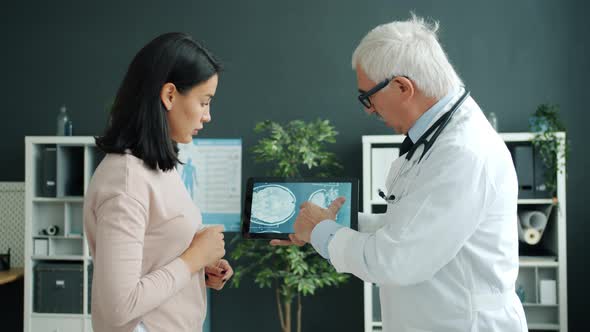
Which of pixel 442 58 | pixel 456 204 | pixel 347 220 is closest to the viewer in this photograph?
pixel 456 204

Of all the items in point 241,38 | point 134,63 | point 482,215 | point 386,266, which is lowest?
point 386,266

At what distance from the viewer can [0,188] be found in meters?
3.94

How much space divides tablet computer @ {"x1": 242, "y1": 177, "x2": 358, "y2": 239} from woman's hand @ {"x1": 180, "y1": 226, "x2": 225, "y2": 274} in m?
0.39

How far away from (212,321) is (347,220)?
2412 mm

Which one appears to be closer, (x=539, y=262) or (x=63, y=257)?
(x=539, y=262)

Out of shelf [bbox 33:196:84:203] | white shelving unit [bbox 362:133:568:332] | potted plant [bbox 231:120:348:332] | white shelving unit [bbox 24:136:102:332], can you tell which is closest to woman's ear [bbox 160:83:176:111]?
potted plant [bbox 231:120:348:332]

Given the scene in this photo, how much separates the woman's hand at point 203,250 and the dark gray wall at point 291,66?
2.46 metres

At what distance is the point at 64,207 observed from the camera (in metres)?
3.67

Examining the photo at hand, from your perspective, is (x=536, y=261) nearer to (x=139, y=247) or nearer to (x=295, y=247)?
(x=295, y=247)

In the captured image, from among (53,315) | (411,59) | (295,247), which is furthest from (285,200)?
(53,315)

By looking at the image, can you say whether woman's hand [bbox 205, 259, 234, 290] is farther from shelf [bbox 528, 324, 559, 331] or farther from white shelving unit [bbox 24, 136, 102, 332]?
shelf [bbox 528, 324, 559, 331]

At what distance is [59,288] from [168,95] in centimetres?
263

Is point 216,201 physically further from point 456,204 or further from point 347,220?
point 456,204

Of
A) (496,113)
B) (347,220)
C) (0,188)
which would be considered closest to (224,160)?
(0,188)
